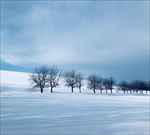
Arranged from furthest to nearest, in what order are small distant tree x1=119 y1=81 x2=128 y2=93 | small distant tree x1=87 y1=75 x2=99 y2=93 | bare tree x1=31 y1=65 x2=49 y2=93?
small distant tree x1=119 y1=81 x2=128 y2=93
small distant tree x1=87 y1=75 x2=99 y2=93
bare tree x1=31 y1=65 x2=49 y2=93

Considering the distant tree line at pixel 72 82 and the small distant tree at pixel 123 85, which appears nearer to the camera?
the distant tree line at pixel 72 82

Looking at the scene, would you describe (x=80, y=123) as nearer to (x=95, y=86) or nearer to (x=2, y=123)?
(x=2, y=123)

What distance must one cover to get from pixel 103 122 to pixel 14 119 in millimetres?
2759

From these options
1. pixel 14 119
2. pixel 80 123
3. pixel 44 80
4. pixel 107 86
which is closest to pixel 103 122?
pixel 80 123

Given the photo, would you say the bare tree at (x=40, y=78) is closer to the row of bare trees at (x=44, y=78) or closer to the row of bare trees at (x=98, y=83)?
the row of bare trees at (x=44, y=78)

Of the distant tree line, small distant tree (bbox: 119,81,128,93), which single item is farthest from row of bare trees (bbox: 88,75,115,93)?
small distant tree (bbox: 119,81,128,93)

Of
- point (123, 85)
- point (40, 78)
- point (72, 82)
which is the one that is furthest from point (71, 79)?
point (123, 85)

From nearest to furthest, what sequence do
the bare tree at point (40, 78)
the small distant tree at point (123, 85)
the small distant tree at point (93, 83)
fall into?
the bare tree at point (40, 78)
the small distant tree at point (93, 83)
the small distant tree at point (123, 85)

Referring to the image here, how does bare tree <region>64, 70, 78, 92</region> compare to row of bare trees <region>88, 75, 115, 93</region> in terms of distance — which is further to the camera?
row of bare trees <region>88, 75, 115, 93</region>

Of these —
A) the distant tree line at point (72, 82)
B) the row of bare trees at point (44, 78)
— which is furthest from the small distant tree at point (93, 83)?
the row of bare trees at point (44, 78)

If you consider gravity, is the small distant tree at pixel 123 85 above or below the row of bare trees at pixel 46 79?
below

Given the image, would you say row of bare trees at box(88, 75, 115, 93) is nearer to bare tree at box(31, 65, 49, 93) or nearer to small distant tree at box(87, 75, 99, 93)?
small distant tree at box(87, 75, 99, 93)

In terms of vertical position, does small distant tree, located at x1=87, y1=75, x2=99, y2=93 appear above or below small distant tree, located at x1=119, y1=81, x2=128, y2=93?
above

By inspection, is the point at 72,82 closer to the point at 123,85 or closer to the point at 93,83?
the point at 93,83
